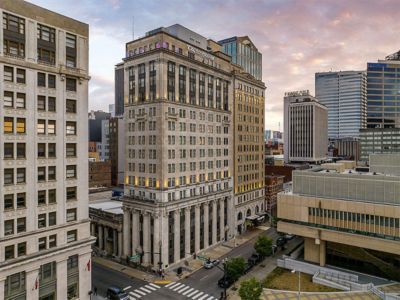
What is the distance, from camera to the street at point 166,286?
55.6 metres

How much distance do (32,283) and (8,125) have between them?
21660 millimetres

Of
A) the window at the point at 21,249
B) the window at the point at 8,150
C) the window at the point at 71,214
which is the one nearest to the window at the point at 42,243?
the window at the point at 21,249

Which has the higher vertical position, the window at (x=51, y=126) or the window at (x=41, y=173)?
the window at (x=51, y=126)

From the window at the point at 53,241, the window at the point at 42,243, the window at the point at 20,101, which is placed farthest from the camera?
the window at the point at 53,241

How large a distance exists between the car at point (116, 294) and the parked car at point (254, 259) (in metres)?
28.5

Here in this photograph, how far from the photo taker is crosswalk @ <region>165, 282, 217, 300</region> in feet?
180

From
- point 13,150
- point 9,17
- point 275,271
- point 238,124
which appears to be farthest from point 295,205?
point 9,17

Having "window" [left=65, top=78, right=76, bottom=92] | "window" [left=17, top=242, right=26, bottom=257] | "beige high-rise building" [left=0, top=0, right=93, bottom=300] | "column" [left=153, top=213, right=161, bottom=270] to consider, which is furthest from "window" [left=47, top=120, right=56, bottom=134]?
"column" [left=153, top=213, right=161, bottom=270]

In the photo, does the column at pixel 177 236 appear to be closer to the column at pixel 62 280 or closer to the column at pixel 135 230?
the column at pixel 135 230

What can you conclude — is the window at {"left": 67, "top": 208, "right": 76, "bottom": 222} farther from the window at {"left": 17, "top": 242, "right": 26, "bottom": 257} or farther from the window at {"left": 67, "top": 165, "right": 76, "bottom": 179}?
the window at {"left": 17, "top": 242, "right": 26, "bottom": 257}

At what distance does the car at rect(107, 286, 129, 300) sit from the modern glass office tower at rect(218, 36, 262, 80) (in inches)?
5582

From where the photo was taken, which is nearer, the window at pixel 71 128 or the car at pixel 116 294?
the window at pixel 71 128

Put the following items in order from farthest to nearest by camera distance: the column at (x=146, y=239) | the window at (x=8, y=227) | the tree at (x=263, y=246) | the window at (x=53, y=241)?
the column at (x=146, y=239)
the tree at (x=263, y=246)
the window at (x=53, y=241)
the window at (x=8, y=227)

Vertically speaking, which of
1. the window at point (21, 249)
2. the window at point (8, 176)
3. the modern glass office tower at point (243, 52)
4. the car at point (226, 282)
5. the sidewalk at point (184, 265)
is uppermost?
the modern glass office tower at point (243, 52)
